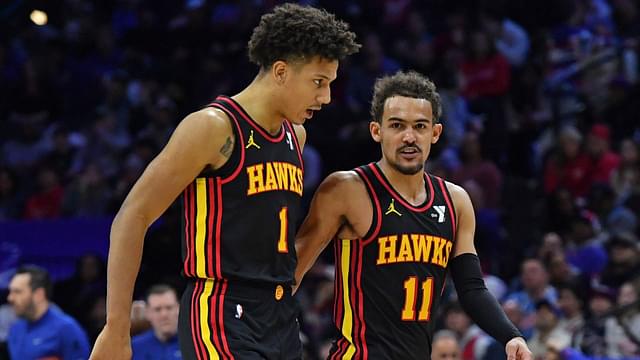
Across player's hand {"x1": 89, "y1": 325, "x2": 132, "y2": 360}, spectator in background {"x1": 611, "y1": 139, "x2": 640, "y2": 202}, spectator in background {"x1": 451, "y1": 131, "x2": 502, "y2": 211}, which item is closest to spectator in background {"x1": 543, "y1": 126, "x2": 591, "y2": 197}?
spectator in background {"x1": 611, "y1": 139, "x2": 640, "y2": 202}

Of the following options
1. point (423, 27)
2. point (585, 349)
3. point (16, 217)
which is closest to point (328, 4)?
point (423, 27)

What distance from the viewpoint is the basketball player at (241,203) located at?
4320mm

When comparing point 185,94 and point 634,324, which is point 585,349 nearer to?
point 634,324

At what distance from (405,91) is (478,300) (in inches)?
38.4

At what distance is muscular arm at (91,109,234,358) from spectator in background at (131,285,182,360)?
3909 mm

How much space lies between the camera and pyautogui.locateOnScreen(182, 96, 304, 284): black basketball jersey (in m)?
4.45

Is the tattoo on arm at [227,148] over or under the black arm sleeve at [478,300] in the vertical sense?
over

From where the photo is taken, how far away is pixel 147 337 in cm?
842

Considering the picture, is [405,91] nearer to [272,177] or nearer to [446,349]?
[272,177]

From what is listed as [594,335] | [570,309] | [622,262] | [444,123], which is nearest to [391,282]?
[594,335]

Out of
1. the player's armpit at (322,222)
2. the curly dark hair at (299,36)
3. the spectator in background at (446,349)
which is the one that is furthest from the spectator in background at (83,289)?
the curly dark hair at (299,36)

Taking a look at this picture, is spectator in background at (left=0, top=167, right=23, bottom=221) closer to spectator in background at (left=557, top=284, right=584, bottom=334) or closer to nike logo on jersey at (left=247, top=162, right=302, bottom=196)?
spectator in background at (left=557, top=284, right=584, bottom=334)

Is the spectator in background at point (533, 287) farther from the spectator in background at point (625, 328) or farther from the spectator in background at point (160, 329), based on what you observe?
the spectator in background at point (160, 329)

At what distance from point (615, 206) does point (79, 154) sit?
240 inches
